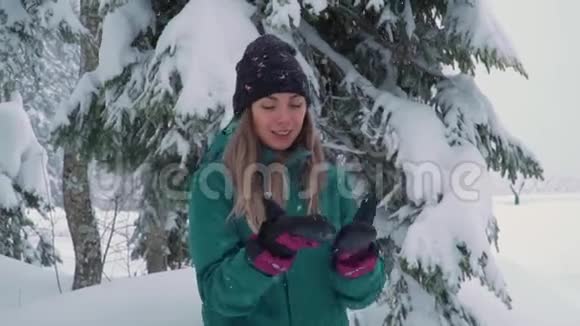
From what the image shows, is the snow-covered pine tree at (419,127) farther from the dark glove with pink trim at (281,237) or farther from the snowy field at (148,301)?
the dark glove with pink trim at (281,237)

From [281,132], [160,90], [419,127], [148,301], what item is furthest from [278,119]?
[148,301]

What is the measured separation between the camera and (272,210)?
167 centimetres

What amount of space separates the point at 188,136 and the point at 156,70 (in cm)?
55

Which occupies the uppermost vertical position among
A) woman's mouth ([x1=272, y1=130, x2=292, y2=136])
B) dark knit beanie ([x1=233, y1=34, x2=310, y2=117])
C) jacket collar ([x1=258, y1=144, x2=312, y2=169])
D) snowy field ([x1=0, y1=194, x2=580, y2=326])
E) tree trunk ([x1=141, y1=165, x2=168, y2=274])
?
dark knit beanie ([x1=233, y1=34, x2=310, y2=117])

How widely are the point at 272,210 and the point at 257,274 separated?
0.18m

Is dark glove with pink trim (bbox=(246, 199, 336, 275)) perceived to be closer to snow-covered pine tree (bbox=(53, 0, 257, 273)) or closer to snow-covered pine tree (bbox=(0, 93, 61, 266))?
snow-covered pine tree (bbox=(53, 0, 257, 273))

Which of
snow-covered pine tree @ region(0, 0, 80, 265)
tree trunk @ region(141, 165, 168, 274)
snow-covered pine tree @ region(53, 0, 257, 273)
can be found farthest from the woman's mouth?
snow-covered pine tree @ region(0, 0, 80, 265)

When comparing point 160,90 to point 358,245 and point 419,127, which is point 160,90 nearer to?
point 419,127

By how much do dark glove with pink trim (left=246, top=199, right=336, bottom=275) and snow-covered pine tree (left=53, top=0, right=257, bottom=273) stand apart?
258cm

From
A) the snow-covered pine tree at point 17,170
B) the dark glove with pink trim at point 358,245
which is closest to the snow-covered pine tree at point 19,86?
the snow-covered pine tree at point 17,170

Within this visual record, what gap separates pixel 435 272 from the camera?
445 cm

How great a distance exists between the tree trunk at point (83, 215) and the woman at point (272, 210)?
6.31 m

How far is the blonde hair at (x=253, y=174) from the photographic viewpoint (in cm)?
182

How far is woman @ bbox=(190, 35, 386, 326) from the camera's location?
1751 millimetres
